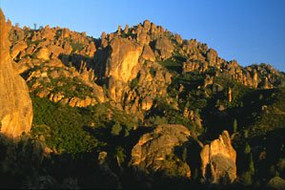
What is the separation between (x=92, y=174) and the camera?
93.6 m

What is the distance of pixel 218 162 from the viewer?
10725 cm

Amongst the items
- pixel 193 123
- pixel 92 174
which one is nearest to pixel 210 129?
pixel 193 123

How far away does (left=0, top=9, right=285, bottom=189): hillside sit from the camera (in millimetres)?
92863

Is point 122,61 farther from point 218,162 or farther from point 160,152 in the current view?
point 218,162

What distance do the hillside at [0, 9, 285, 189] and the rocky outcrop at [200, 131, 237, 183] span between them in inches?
10.1

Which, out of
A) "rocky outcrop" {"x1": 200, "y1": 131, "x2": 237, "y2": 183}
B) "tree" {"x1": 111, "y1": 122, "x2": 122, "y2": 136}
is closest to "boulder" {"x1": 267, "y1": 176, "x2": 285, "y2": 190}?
"rocky outcrop" {"x1": 200, "y1": 131, "x2": 237, "y2": 183}

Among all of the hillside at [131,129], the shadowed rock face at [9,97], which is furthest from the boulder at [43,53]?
the shadowed rock face at [9,97]

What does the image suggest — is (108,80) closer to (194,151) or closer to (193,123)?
(193,123)

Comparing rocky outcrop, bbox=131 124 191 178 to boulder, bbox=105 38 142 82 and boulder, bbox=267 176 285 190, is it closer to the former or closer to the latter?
boulder, bbox=267 176 285 190

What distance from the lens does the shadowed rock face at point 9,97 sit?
78375 millimetres

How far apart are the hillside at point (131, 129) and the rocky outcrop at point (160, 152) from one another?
0.26 metres

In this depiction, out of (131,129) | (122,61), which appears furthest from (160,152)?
(122,61)

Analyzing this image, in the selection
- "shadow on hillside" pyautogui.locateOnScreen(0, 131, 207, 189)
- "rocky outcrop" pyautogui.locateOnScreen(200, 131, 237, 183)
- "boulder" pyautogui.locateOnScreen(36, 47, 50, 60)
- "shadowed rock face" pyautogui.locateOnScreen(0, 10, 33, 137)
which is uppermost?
"boulder" pyautogui.locateOnScreen(36, 47, 50, 60)

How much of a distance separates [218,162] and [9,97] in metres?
54.0
